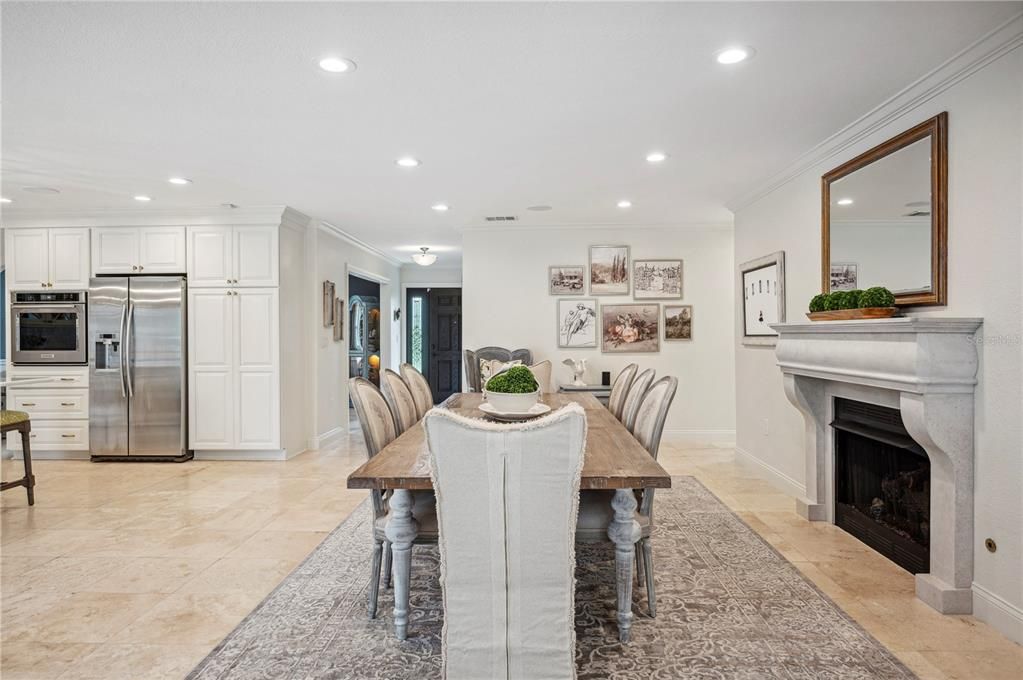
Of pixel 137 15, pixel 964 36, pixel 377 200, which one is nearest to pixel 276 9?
pixel 137 15

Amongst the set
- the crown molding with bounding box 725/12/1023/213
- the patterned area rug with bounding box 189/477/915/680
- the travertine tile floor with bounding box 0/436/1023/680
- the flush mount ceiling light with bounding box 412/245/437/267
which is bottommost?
the travertine tile floor with bounding box 0/436/1023/680

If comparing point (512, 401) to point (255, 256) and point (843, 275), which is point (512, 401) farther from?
point (255, 256)

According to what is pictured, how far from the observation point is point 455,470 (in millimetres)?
1729

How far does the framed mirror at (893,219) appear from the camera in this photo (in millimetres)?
2766

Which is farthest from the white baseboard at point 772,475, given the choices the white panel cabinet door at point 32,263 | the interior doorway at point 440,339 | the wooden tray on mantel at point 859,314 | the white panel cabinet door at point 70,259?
the white panel cabinet door at point 32,263

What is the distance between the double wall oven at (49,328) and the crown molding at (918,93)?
6526mm

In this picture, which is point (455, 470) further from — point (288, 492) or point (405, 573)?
point (288, 492)

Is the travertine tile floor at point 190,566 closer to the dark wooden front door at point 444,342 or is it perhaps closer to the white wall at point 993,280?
the white wall at point 993,280

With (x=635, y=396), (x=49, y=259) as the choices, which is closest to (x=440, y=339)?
(x=49, y=259)

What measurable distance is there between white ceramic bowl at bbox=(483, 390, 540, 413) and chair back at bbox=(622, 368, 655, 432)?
609mm

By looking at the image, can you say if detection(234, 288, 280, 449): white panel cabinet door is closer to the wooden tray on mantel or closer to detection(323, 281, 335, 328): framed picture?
detection(323, 281, 335, 328): framed picture

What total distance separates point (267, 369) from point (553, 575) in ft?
15.4

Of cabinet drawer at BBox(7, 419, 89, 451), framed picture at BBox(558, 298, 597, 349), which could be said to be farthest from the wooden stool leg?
framed picture at BBox(558, 298, 597, 349)

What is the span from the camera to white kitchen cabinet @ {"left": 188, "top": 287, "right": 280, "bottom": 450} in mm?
5719
